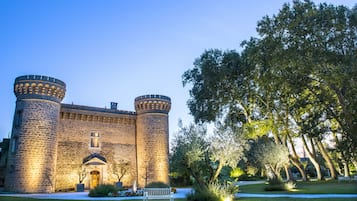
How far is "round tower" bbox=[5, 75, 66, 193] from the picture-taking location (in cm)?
1816

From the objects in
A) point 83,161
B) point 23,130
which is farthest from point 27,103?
point 83,161

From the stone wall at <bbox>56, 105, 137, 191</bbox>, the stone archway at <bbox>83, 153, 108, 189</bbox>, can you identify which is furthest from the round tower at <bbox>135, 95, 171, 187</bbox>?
the stone archway at <bbox>83, 153, 108, 189</bbox>

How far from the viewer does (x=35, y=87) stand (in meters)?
19.3

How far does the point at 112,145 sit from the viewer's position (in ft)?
78.0

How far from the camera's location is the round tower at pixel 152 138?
23281 mm

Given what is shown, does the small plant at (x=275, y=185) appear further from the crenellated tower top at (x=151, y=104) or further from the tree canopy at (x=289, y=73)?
the crenellated tower top at (x=151, y=104)

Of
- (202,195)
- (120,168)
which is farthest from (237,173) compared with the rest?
(202,195)

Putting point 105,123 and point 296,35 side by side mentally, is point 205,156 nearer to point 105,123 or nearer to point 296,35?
point 296,35

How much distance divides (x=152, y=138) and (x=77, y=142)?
5.84m

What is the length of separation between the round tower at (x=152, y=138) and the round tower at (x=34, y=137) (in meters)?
6.84

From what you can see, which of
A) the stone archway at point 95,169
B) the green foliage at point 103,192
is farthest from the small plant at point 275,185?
the stone archway at point 95,169

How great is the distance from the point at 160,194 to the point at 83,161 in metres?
12.2

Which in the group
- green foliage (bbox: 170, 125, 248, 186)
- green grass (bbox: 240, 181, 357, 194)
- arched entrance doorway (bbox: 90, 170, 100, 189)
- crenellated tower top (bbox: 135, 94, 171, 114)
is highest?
crenellated tower top (bbox: 135, 94, 171, 114)

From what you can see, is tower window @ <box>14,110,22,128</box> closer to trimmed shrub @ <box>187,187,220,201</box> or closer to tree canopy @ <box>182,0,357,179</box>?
tree canopy @ <box>182,0,357,179</box>
